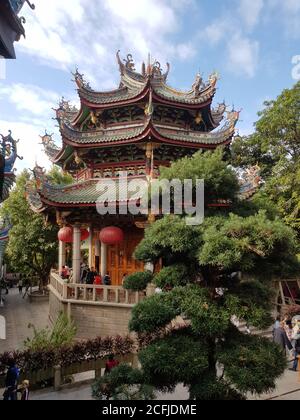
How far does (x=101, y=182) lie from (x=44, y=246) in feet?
43.7

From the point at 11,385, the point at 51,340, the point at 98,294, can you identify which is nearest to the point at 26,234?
the point at 98,294

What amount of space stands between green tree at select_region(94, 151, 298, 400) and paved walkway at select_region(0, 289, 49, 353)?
10.5m

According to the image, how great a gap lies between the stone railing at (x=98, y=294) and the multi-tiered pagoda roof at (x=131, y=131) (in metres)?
3.59

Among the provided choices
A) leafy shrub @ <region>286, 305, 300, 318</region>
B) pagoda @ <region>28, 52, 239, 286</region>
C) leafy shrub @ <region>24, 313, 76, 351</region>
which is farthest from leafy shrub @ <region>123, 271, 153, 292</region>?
leafy shrub @ <region>286, 305, 300, 318</region>

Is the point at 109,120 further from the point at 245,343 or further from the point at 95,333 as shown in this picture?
the point at 245,343

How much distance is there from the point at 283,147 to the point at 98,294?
16.4 meters

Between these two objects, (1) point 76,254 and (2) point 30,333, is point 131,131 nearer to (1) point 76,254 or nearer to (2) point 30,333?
(1) point 76,254

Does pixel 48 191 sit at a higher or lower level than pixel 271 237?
higher

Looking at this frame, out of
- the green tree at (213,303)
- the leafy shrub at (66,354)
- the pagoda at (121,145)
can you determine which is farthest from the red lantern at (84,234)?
the green tree at (213,303)

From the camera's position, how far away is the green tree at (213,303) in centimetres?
488

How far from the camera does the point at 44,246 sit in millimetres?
28906

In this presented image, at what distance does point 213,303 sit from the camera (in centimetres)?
528

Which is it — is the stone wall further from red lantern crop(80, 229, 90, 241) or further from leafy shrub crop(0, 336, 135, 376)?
red lantern crop(80, 229, 90, 241)

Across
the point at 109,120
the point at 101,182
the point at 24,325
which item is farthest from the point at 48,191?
the point at 24,325
